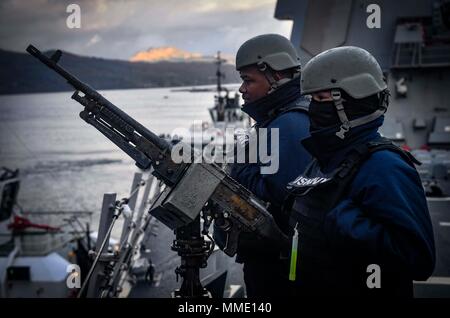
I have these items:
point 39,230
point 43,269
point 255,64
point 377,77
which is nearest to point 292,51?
point 255,64

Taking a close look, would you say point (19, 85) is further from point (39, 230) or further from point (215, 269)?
point (215, 269)

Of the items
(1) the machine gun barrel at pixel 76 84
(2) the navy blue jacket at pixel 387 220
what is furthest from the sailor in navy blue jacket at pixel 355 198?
(1) the machine gun barrel at pixel 76 84

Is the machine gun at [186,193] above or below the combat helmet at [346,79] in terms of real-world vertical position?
below

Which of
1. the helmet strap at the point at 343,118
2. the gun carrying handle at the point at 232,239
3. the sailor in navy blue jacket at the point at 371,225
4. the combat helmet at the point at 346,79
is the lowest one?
the gun carrying handle at the point at 232,239

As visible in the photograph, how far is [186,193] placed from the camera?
323cm

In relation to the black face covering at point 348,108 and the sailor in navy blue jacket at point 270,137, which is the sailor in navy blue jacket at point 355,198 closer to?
the black face covering at point 348,108

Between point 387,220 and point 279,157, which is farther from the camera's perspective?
point 279,157

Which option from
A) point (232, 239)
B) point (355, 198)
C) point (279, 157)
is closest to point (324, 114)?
point (355, 198)

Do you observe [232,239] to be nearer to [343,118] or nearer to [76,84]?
[343,118]

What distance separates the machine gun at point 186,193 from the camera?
325cm

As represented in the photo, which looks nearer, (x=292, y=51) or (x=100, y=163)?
(x=292, y=51)

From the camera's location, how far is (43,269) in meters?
14.5
